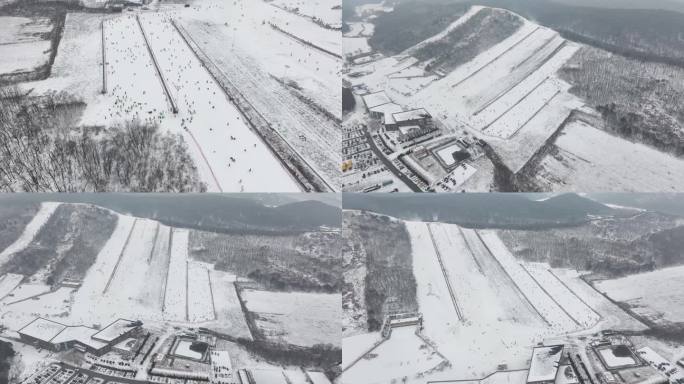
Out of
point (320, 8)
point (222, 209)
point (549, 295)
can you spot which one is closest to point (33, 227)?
point (222, 209)

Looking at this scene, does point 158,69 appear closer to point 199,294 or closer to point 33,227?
point 33,227

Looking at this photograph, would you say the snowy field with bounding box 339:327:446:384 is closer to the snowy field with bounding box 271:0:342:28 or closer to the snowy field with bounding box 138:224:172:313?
the snowy field with bounding box 138:224:172:313

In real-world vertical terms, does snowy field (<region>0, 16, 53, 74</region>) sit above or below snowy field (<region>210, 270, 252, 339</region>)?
above

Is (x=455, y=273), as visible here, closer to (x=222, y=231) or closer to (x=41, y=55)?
(x=222, y=231)

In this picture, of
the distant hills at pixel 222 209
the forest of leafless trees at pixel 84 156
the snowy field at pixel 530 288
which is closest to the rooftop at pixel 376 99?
the distant hills at pixel 222 209

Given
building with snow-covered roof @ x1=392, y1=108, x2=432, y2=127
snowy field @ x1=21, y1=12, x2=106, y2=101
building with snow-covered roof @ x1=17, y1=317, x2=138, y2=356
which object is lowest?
building with snow-covered roof @ x1=17, y1=317, x2=138, y2=356

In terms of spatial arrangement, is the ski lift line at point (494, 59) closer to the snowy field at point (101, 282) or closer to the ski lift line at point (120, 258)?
the ski lift line at point (120, 258)

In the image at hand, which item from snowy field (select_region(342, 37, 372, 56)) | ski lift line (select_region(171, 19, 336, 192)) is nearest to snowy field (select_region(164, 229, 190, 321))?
ski lift line (select_region(171, 19, 336, 192))
